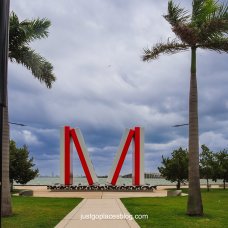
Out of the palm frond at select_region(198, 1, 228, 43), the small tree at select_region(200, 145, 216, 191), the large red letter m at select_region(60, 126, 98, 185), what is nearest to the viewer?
the palm frond at select_region(198, 1, 228, 43)

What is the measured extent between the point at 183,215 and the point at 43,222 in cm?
579

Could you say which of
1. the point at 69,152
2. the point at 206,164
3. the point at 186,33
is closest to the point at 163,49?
the point at 186,33

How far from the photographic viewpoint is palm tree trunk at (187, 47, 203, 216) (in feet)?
59.4

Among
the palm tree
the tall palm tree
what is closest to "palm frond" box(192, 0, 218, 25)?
the palm tree

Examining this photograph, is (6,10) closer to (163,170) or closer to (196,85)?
(196,85)

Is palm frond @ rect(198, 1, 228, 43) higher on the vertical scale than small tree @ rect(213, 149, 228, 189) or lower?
higher

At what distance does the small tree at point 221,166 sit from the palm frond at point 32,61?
31.7 m

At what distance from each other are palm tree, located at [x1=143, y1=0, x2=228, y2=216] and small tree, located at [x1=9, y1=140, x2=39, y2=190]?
93.8 ft

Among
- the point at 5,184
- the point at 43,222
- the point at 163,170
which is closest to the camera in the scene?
the point at 43,222

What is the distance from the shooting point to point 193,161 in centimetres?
1822

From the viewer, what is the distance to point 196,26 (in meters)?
18.4

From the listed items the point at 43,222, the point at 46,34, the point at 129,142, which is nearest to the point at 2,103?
the point at 43,222

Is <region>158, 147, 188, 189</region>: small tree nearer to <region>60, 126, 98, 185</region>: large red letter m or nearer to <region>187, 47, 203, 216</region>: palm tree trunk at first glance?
<region>60, 126, 98, 185</region>: large red letter m

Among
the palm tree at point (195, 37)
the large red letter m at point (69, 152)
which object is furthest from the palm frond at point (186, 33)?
the large red letter m at point (69, 152)
